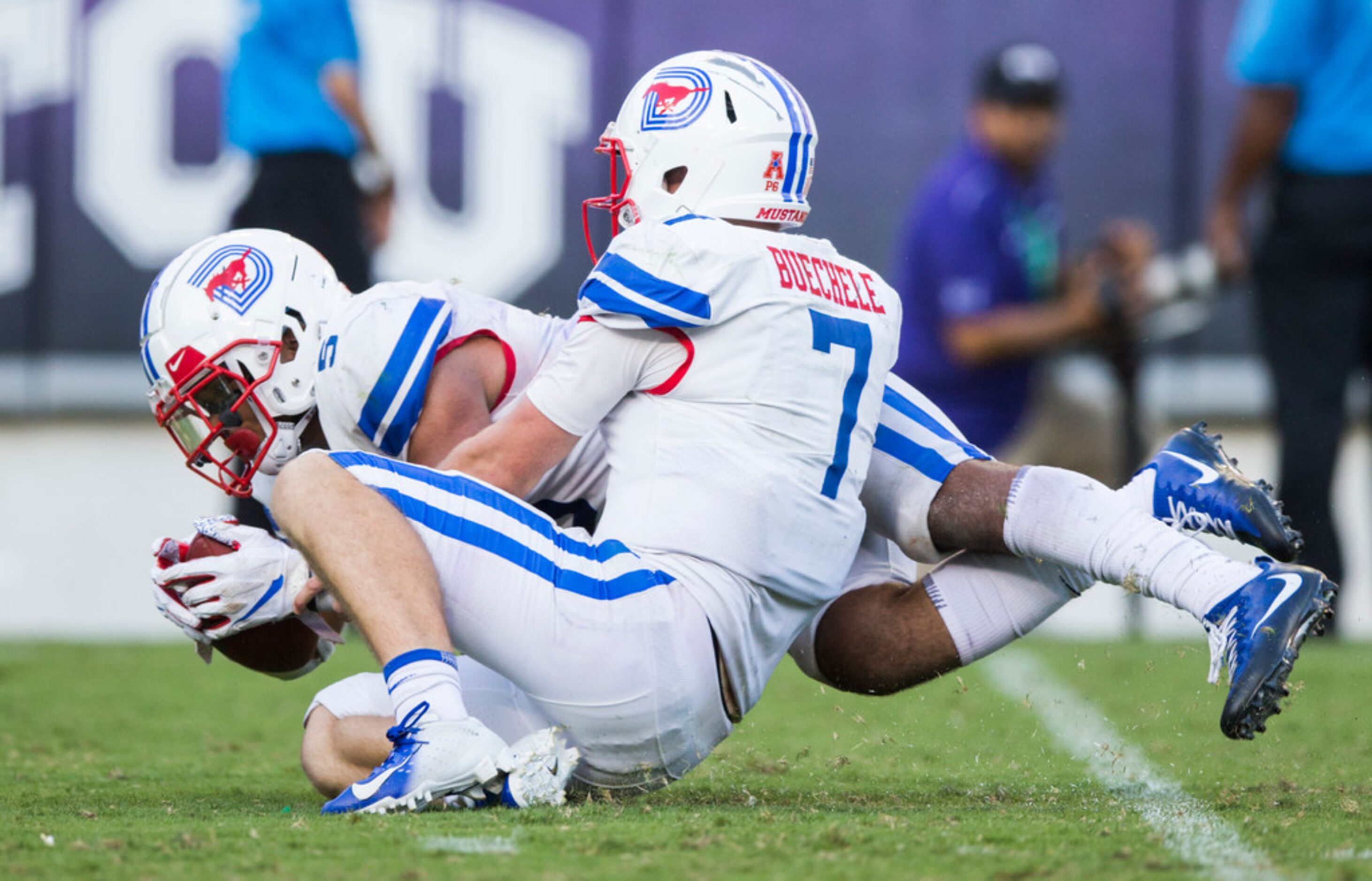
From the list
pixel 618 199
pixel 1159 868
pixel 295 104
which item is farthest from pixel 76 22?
pixel 1159 868

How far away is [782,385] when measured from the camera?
237 cm

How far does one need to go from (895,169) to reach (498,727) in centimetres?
563

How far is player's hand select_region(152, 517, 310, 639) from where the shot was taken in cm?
247

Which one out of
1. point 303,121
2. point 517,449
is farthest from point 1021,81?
point 517,449

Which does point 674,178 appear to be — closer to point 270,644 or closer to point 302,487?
point 302,487

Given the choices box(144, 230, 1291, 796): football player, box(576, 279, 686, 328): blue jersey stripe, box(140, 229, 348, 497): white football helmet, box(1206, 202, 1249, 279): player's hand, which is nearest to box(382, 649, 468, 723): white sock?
box(144, 230, 1291, 796): football player

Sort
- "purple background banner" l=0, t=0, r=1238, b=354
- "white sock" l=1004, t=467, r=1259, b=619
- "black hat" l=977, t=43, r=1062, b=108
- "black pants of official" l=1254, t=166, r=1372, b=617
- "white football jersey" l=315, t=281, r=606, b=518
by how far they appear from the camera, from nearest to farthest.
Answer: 1. "white sock" l=1004, t=467, r=1259, b=619
2. "white football jersey" l=315, t=281, r=606, b=518
3. "black pants of official" l=1254, t=166, r=1372, b=617
4. "black hat" l=977, t=43, r=1062, b=108
5. "purple background banner" l=0, t=0, r=1238, b=354

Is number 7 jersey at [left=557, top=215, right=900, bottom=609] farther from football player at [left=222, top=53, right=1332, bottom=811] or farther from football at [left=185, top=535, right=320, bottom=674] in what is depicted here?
football at [left=185, top=535, right=320, bottom=674]

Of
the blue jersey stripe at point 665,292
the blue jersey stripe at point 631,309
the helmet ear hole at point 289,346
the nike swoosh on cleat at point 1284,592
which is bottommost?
the nike swoosh on cleat at point 1284,592

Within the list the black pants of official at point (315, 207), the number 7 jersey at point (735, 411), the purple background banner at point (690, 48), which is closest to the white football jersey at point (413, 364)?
the number 7 jersey at point (735, 411)

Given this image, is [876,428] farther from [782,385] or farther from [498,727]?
[498,727]

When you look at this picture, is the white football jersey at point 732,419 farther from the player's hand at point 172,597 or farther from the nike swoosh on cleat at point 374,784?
the player's hand at point 172,597

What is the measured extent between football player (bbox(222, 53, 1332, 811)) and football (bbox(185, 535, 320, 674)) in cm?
34

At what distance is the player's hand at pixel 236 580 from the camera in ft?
8.09
